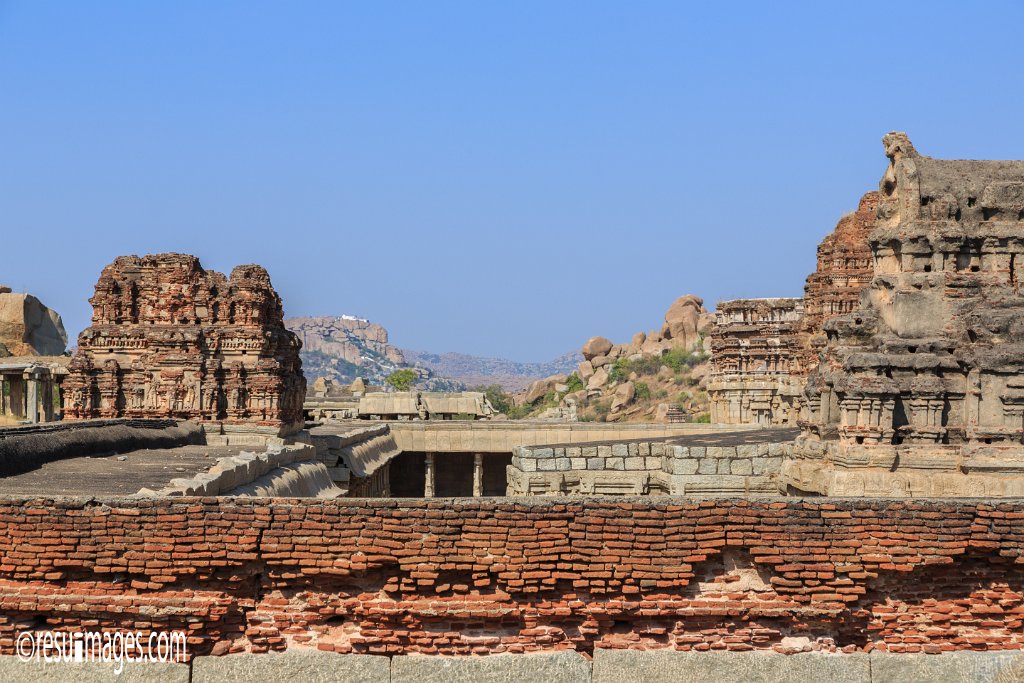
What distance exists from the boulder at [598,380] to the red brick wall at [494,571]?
64867 millimetres

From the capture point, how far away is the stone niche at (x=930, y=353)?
47.6 ft

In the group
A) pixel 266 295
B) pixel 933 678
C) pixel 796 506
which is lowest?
pixel 933 678

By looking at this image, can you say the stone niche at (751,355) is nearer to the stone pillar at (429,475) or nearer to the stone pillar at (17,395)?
the stone pillar at (429,475)

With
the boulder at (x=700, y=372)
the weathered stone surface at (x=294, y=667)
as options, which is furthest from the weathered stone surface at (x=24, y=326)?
the weathered stone surface at (x=294, y=667)

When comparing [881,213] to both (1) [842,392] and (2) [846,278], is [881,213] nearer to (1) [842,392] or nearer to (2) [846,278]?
(1) [842,392]

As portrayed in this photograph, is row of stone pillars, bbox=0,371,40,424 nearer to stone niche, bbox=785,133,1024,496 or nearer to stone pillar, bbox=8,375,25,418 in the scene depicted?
stone pillar, bbox=8,375,25,418

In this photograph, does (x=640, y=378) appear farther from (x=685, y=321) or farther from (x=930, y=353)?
(x=930, y=353)

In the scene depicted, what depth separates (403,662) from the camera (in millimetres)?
8719

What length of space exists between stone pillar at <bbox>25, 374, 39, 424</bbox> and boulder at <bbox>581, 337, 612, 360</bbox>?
5283 cm

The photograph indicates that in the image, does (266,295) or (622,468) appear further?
(266,295)

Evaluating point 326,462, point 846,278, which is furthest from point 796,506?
point 846,278

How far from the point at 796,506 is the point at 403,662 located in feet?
10.6

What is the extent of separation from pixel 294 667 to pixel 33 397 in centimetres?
2755

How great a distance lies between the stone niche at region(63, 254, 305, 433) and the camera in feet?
70.6
